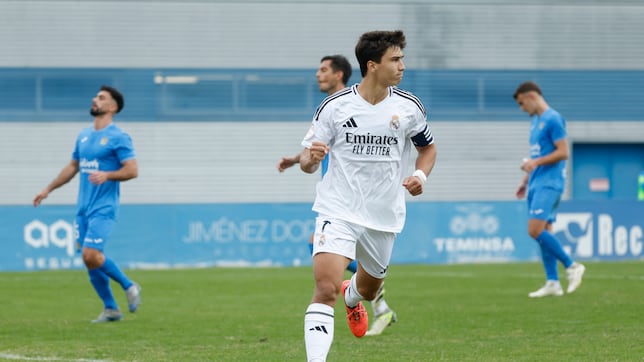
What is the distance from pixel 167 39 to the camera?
3184 cm

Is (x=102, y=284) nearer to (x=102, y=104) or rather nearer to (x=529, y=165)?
(x=102, y=104)

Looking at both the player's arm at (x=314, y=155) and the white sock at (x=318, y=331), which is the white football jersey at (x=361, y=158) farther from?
the white sock at (x=318, y=331)

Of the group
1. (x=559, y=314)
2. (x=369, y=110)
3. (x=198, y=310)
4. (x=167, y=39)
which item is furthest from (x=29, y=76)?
(x=369, y=110)

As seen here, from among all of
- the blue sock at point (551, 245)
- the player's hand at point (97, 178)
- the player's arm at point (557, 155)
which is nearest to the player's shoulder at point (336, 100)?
the player's hand at point (97, 178)

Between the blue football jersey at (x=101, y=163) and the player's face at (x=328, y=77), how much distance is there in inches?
87.2

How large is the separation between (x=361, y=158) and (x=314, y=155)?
1.33 ft

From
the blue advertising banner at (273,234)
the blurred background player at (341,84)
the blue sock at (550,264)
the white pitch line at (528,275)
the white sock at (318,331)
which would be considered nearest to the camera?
the white sock at (318,331)

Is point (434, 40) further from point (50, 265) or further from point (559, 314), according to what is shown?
point (559, 314)

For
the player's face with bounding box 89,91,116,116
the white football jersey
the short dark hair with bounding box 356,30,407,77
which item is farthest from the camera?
the player's face with bounding box 89,91,116,116

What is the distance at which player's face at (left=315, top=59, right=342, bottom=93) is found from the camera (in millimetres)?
10180

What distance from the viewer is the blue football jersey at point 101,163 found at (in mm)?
11297

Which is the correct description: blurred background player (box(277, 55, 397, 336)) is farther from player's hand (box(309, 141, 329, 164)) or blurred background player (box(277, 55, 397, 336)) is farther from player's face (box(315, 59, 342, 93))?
player's hand (box(309, 141, 329, 164))

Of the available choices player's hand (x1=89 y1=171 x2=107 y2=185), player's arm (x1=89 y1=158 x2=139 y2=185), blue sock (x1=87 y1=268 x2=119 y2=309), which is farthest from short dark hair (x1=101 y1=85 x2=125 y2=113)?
blue sock (x1=87 y1=268 x2=119 y2=309)

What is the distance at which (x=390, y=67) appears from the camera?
7.14 metres
